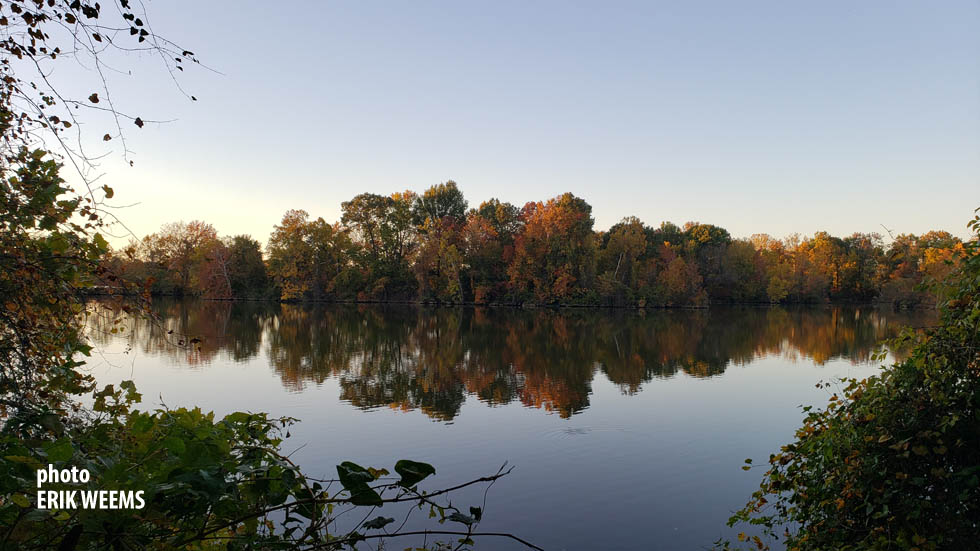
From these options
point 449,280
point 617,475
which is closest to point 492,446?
point 617,475

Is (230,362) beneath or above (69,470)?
beneath

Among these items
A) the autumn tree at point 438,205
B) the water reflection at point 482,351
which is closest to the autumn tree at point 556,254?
the autumn tree at point 438,205

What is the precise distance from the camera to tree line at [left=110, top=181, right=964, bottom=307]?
64750 mm

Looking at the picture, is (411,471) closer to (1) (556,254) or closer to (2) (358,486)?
(2) (358,486)

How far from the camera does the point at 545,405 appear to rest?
15586 mm

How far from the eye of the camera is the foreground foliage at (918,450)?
4.01 meters

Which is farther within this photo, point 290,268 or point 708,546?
point 290,268

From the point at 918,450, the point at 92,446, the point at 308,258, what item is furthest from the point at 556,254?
the point at 92,446

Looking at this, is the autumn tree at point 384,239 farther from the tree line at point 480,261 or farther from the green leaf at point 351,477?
A: the green leaf at point 351,477

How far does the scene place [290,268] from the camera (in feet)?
223

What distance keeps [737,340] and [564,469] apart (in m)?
25.8

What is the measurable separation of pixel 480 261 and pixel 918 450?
208ft

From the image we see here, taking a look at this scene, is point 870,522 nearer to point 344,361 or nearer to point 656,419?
point 656,419

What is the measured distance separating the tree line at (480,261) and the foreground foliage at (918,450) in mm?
58420
